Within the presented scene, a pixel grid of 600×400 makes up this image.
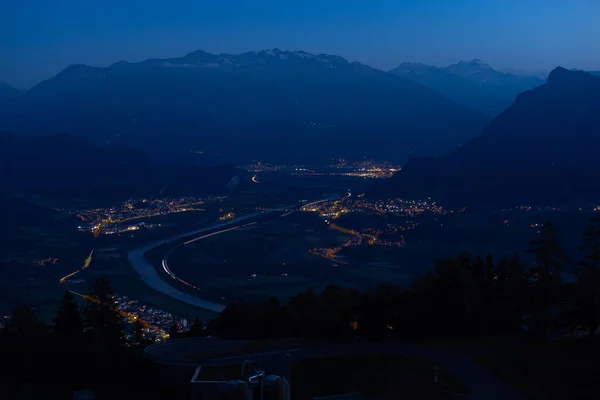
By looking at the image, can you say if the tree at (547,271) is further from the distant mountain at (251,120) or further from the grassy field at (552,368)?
the distant mountain at (251,120)

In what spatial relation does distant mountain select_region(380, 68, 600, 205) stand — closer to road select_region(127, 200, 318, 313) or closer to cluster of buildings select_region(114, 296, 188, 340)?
road select_region(127, 200, 318, 313)

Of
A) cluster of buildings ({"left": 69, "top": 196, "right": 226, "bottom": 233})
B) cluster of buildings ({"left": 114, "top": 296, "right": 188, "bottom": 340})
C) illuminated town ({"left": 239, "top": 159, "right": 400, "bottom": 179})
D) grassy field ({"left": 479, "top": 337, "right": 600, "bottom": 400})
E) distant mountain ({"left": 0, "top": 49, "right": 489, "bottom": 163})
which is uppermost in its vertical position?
distant mountain ({"left": 0, "top": 49, "right": 489, "bottom": 163})

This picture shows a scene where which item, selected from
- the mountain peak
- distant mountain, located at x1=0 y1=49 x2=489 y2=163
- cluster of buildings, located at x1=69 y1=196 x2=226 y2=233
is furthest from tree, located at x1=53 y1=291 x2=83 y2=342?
distant mountain, located at x1=0 y1=49 x2=489 y2=163

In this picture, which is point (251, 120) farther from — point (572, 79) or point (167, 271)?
point (167, 271)

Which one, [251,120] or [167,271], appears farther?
[251,120]

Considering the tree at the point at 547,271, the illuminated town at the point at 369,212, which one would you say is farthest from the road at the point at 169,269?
the tree at the point at 547,271

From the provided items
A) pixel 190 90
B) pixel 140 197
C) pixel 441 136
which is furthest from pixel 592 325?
pixel 190 90

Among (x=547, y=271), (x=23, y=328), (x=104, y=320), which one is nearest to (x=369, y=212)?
(x=23, y=328)
